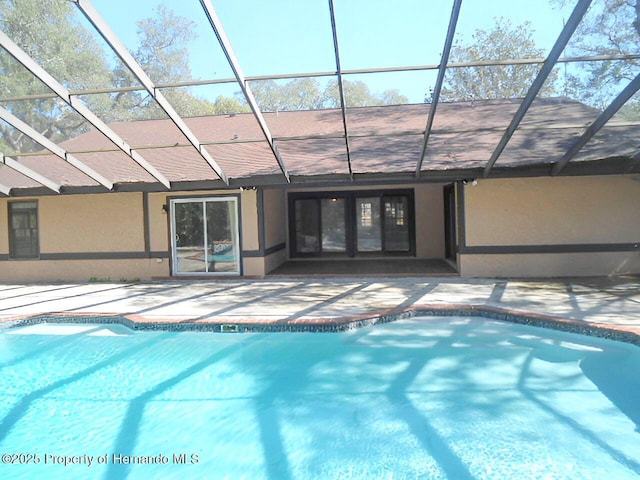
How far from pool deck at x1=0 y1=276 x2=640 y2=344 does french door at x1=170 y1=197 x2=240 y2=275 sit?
2.20 feet

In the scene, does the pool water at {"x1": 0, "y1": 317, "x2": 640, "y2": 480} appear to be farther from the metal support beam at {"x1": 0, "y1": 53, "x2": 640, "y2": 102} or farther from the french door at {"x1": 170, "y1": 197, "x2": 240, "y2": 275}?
the french door at {"x1": 170, "y1": 197, "x2": 240, "y2": 275}

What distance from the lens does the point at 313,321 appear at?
7078mm

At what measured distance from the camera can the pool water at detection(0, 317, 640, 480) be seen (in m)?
4.06

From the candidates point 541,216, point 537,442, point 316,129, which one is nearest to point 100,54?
point 316,129

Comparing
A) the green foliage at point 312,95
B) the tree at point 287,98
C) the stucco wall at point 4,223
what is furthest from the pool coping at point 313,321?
the stucco wall at point 4,223

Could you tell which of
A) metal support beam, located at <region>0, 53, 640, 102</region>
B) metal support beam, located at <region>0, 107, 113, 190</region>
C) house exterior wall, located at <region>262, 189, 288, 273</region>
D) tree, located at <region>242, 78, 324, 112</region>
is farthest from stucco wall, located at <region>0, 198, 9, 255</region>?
tree, located at <region>242, 78, 324, 112</region>

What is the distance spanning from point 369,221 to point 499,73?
6966mm

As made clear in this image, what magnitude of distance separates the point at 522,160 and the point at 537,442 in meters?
6.73

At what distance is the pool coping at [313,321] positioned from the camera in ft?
22.6

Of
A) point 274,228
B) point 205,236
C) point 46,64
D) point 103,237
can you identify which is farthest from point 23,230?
point 274,228

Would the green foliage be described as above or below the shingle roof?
above

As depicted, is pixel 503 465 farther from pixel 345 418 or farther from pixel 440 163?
pixel 440 163

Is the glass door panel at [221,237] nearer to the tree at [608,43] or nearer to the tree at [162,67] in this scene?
the tree at [162,67]

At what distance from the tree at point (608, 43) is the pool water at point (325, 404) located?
3.95 m
